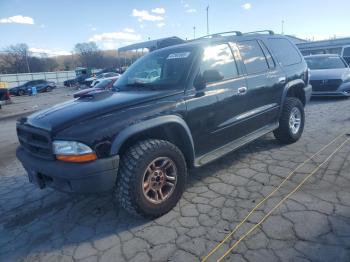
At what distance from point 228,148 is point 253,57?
4.94ft

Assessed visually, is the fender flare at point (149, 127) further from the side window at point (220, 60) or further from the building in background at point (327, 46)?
the building in background at point (327, 46)

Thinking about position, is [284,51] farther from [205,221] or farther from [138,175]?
[138,175]

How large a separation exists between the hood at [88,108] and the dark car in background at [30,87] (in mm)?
31848

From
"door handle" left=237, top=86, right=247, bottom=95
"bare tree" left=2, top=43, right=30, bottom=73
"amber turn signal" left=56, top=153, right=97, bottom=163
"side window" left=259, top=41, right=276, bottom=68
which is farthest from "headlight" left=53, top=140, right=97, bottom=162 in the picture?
"bare tree" left=2, top=43, right=30, bottom=73

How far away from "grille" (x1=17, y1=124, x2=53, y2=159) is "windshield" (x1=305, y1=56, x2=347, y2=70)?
10192 millimetres

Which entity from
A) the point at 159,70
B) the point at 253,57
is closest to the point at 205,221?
the point at 159,70

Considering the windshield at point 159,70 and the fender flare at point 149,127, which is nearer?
the fender flare at point 149,127

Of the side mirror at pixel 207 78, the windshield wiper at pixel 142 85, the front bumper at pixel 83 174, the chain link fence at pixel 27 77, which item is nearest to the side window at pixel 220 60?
the side mirror at pixel 207 78

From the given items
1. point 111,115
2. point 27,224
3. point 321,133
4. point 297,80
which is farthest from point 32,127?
point 321,133

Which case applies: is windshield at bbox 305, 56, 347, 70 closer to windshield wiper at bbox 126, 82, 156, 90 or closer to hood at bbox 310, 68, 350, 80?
hood at bbox 310, 68, 350, 80

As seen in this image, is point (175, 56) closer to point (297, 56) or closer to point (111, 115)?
point (111, 115)

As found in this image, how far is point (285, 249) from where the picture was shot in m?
2.69

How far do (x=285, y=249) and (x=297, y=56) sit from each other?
164 inches

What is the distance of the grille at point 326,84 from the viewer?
972 centimetres
